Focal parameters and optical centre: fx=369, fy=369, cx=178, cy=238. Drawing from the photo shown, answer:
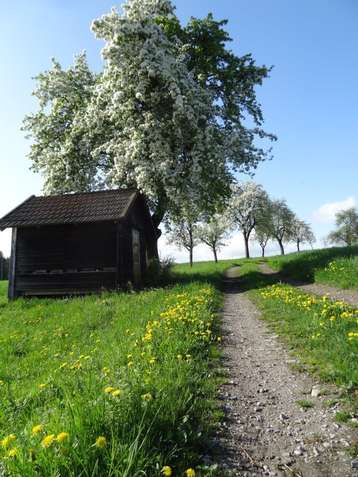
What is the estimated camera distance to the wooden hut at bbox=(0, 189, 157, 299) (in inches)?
749

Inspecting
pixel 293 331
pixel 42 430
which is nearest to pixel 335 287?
pixel 293 331

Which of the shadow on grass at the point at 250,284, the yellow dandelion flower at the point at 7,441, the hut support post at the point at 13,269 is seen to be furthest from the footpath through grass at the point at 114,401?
the hut support post at the point at 13,269

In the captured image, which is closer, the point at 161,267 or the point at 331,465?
the point at 331,465

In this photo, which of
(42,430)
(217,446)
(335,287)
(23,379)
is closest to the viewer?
(42,430)

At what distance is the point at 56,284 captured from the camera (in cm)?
1942

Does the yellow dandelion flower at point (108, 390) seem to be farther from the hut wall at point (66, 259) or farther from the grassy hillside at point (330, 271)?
the hut wall at point (66, 259)

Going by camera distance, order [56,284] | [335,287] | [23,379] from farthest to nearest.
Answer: [56,284], [335,287], [23,379]

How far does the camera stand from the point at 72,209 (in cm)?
2012

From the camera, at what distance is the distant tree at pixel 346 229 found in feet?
308

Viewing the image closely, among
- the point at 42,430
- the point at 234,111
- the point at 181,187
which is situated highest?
the point at 234,111

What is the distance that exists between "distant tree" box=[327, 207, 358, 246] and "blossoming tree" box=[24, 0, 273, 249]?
7838cm

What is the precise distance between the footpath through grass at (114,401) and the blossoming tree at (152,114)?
43.2ft

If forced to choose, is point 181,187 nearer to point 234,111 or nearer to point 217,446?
point 234,111

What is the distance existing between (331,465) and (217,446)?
1115mm
